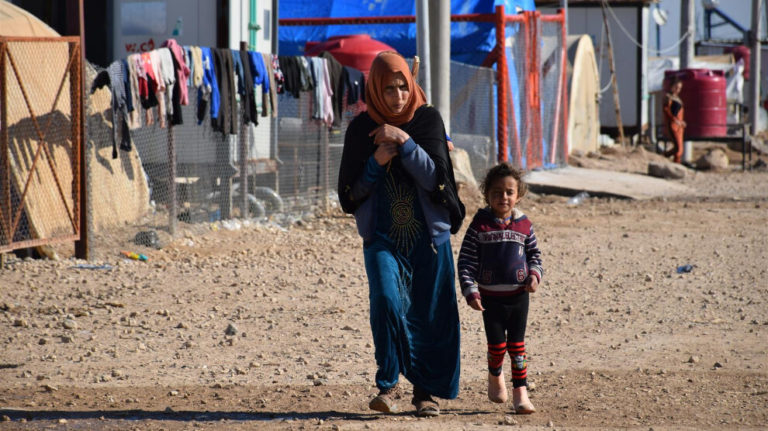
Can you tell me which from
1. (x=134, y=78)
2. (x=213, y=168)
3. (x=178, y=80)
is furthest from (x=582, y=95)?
(x=134, y=78)

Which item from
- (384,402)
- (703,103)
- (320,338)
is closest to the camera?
(384,402)

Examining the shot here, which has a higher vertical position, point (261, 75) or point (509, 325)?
point (261, 75)

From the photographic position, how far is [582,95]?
21.5 m

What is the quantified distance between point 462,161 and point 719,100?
1039cm

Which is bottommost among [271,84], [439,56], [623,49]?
[271,84]

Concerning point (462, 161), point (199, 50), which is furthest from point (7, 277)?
Result: point (462, 161)

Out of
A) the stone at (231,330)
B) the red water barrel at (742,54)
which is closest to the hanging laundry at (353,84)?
the stone at (231,330)

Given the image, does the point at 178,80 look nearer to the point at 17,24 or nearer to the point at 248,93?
the point at 248,93

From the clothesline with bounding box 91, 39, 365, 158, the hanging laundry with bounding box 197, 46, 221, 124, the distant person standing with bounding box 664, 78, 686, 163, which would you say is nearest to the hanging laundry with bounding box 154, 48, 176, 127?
the clothesline with bounding box 91, 39, 365, 158

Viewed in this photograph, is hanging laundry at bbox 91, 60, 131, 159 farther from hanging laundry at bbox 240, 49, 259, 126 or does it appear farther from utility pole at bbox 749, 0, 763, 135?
utility pole at bbox 749, 0, 763, 135

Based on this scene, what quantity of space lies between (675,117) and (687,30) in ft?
8.89

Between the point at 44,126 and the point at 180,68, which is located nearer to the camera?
the point at 44,126

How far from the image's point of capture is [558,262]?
9289 mm

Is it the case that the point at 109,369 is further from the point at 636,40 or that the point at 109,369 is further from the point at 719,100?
the point at 636,40
